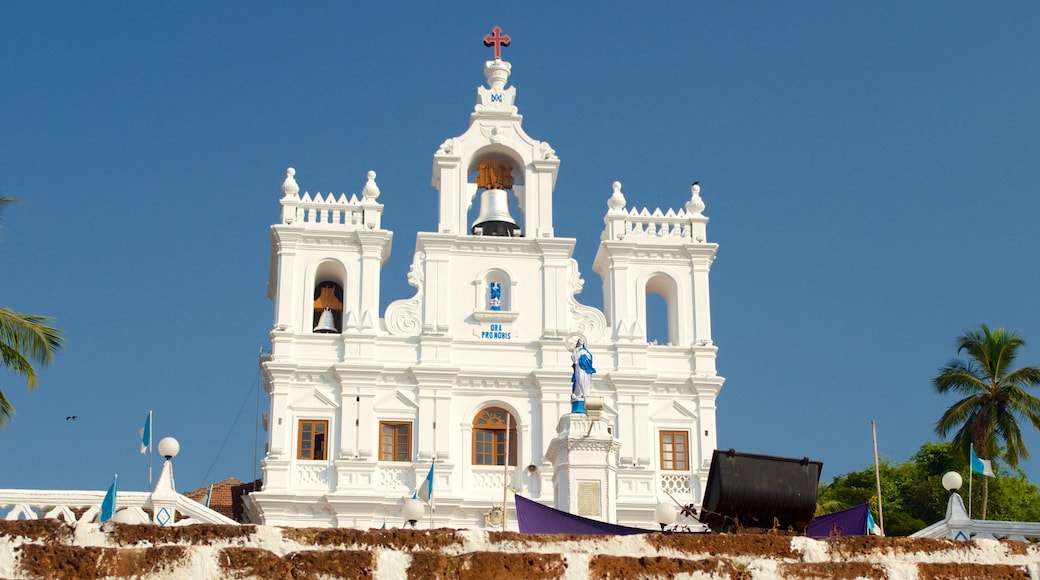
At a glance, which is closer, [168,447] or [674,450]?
[168,447]

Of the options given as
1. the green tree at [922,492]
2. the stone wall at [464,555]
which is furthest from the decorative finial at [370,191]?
the stone wall at [464,555]

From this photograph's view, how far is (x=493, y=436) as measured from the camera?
38.9 m

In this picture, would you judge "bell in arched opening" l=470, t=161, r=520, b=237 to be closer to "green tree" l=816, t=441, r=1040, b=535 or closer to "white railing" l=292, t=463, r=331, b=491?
"white railing" l=292, t=463, r=331, b=491

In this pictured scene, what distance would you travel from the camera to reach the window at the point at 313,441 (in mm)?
37938

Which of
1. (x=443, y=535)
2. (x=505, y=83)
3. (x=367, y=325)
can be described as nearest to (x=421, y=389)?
(x=367, y=325)

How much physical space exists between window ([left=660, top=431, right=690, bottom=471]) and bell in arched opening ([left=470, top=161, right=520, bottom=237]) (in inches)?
301

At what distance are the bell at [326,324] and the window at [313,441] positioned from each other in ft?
10.2

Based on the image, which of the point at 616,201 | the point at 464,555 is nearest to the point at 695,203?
the point at 616,201

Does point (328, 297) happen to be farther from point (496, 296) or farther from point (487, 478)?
point (487, 478)

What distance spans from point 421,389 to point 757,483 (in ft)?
90.3

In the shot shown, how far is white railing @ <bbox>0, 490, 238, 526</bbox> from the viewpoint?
2661 cm

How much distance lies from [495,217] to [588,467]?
47.1 feet

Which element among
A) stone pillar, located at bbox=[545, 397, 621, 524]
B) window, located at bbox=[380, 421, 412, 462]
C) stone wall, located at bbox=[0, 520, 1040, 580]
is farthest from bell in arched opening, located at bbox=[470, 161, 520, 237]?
stone wall, located at bbox=[0, 520, 1040, 580]

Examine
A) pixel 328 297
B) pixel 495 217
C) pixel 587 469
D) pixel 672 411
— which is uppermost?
pixel 495 217
